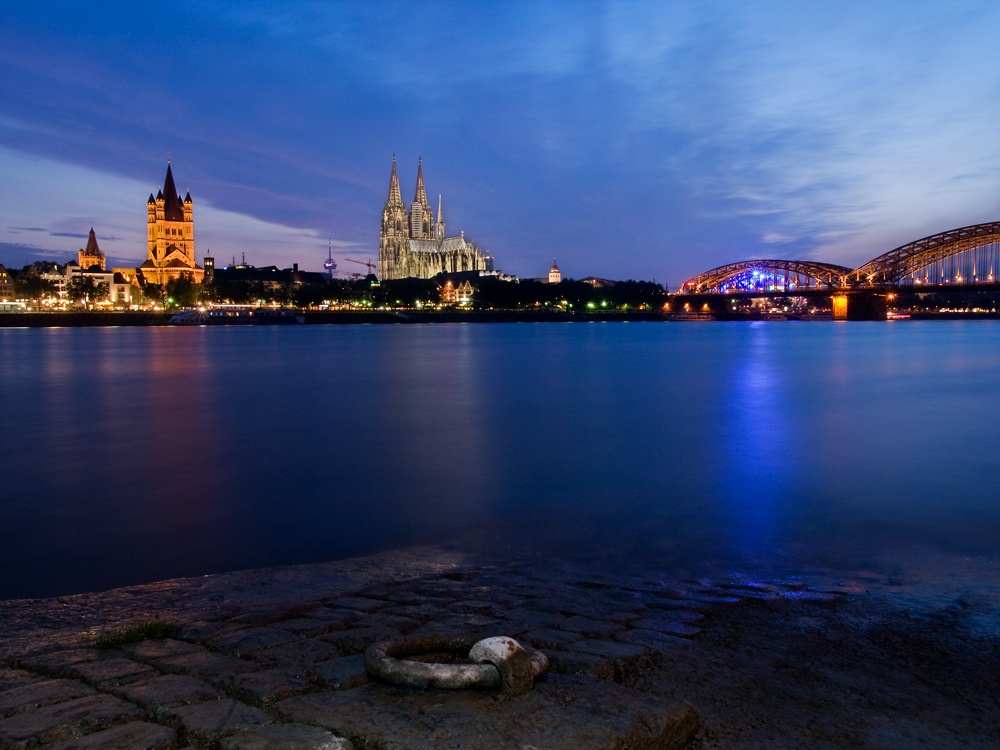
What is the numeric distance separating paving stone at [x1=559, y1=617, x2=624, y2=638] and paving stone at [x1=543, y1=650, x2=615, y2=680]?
1.52 ft

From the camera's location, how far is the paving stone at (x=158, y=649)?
388cm

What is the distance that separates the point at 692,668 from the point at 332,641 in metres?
2.07

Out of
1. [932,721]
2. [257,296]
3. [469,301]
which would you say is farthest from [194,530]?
[469,301]

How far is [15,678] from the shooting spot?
3598mm

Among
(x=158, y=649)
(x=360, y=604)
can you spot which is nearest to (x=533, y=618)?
(x=360, y=604)

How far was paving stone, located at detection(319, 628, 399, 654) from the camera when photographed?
3.97m

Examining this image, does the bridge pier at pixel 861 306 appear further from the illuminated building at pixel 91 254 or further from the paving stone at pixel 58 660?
the illuminated building at pixel 91 254

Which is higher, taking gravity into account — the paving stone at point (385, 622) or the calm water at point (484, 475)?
the paving stone at point (385, 622)

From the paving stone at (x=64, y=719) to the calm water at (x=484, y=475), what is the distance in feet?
11.5

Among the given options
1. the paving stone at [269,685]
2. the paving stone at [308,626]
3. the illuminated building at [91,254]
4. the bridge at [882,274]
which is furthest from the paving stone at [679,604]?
the illuminated building at [91,254]

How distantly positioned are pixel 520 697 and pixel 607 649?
888 millimetres

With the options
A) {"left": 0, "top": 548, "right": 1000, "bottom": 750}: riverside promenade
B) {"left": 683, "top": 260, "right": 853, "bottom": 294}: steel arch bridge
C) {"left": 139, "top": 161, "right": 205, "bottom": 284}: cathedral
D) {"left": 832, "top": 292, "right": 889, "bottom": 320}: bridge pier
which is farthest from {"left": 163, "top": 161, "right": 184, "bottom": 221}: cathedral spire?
{"left": 0, "top": 548, "right": 1000, "bottom": 750}: riverside promenade

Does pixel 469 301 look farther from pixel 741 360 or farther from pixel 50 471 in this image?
pixel 50 471

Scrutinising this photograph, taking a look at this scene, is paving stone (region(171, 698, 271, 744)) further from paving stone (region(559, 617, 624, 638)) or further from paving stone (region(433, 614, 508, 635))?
paving stone (region(559, 617, 624, 638))
